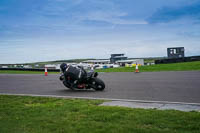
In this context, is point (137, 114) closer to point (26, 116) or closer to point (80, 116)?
point (80, 116)

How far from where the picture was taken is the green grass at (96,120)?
16.1 ft

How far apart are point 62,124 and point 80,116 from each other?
0.76 metres

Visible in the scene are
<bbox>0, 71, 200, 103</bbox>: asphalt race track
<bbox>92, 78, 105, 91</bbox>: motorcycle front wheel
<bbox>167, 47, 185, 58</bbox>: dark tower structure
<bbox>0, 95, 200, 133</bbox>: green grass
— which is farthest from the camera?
<bbox>167, 47, 185, 58</bbox>: dark tower structure

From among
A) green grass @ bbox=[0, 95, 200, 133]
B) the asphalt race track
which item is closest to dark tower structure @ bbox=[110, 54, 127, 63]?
the asphalt race track

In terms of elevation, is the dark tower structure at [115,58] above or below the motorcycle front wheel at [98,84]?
above

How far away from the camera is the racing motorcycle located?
11.3m

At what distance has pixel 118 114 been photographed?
602 cm

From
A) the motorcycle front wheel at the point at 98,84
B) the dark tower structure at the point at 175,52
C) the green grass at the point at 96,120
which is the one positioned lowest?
the green grass at the point at 96,120

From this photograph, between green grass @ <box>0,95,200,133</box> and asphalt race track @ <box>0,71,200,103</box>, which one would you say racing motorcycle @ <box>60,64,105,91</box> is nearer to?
asphalt race track @ <box>0,71,200,103</box>

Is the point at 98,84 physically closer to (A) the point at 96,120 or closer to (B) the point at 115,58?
(A) the point at 96,120

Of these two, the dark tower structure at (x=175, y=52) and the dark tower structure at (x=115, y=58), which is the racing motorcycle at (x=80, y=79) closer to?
the dark tower structure at (x=175, y=52)

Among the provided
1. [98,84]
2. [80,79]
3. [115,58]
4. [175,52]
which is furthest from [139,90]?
[115,58]

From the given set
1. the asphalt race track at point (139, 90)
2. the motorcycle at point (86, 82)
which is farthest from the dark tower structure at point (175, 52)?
the motorcycle at point (86, 82)

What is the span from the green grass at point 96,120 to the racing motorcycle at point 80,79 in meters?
4.21
